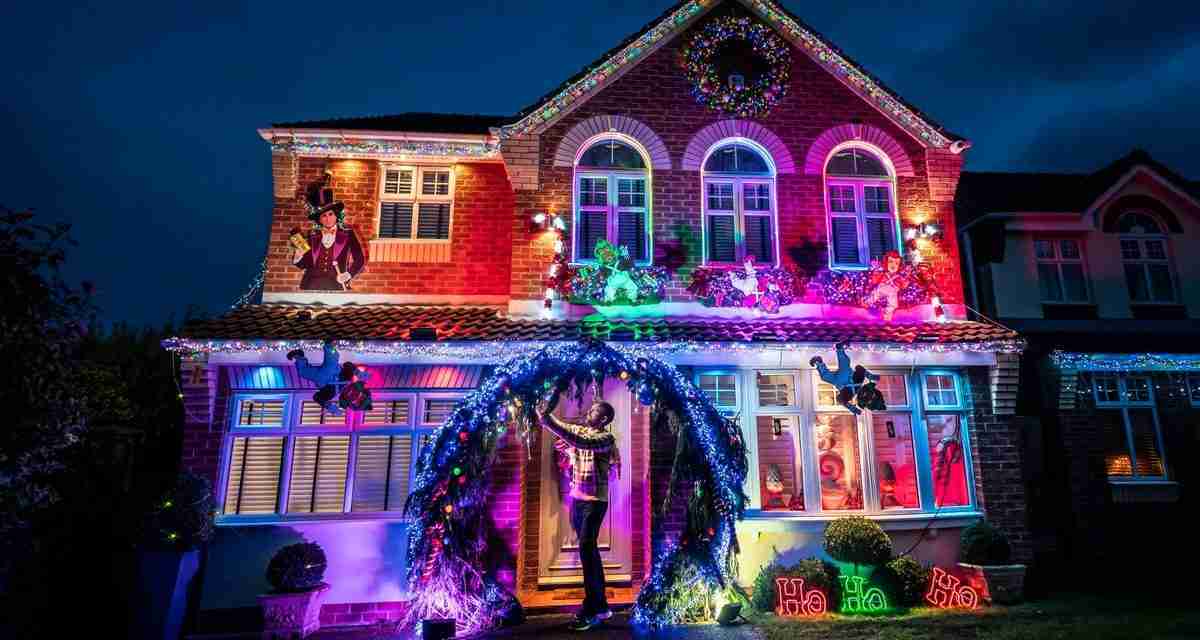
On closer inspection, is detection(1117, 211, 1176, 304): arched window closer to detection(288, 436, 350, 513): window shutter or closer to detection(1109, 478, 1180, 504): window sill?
detection(1109, 478, 1180, 504): window sill

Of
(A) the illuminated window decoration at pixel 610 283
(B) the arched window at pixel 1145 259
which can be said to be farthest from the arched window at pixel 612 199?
(B) the arched window at pixel 1145 259

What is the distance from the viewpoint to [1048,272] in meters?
12.9

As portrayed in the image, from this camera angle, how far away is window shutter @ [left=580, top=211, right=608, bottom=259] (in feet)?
32.8

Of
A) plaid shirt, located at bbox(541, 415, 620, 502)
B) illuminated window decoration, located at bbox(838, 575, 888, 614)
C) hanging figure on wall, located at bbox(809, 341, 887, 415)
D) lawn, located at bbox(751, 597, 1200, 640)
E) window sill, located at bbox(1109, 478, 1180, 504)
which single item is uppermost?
hanging figure on wall, located at bbox(809, 341, 887, 415)

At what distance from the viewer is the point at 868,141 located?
10.6 meters

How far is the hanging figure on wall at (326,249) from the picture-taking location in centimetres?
1004

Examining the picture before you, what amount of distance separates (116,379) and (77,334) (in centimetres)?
418

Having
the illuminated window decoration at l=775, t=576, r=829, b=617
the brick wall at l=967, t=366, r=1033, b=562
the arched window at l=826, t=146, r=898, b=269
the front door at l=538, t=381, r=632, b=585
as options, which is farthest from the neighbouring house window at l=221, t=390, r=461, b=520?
the brick wall at l=967, t=366, r=1033, b=562

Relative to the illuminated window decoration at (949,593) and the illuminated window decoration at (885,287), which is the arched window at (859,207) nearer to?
the illuminated window decoration at (885,287)

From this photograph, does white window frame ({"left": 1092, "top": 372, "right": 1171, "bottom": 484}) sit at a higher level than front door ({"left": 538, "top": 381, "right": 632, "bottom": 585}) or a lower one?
higher

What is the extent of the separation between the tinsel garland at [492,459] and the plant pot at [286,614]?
136 centimetres

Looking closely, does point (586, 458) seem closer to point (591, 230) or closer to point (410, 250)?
point (591, 230)

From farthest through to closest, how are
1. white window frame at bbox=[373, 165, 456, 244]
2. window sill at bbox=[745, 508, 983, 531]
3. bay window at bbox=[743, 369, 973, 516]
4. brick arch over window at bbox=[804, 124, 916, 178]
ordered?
brick arch over window at bbox=[804, 124, 916, 178], white window frame at bbox=[373, 165, 456, 244], bay window at bbox=[743, 369, 973, 516], window sill at bbox=[745, 508, 983, 531]

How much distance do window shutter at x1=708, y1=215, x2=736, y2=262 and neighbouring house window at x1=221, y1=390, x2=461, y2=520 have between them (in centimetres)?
443
